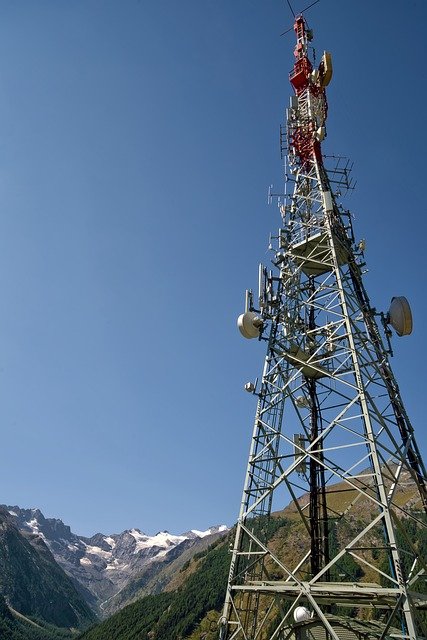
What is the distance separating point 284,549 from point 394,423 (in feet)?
394

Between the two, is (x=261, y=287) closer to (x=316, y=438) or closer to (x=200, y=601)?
(x=316, y=438)

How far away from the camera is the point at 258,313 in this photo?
17953mm

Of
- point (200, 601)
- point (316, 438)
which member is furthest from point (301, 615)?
point (200, 601)

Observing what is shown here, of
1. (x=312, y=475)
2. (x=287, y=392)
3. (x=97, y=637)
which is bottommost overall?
(x=97, y=637)

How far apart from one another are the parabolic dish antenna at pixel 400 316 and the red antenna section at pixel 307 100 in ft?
26.9

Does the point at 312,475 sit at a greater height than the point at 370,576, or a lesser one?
greater

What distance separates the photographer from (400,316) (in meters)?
17.8

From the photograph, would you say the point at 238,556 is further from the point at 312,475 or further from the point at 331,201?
the point at 331,201

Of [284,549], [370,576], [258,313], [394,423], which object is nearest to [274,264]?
[258,313]

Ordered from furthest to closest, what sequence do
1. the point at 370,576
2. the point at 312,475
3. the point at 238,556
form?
1. the point at 370,576
2. the point at 312,475
3. the point at 238,556

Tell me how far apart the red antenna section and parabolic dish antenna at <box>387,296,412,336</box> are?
8.20 m

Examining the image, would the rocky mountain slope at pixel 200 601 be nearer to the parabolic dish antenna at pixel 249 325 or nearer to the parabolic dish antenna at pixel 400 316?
the parabolic dish antenna at pixel 400 316

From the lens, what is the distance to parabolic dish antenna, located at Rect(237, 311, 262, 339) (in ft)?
57.6

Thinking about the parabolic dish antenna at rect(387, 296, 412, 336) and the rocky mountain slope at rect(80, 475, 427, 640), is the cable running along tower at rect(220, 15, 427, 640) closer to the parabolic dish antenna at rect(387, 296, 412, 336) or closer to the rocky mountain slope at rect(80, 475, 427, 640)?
the parabolic dish antenna at rect(387, 296, 412, 336)
